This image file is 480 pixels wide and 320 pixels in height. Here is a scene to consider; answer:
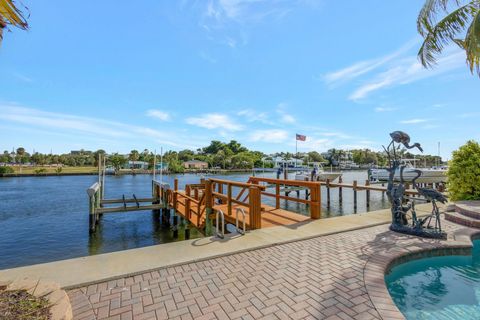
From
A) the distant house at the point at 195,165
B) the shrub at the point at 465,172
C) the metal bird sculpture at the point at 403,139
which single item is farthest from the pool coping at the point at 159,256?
the distant house at the point at 195,165

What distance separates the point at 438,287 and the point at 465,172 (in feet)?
29.1

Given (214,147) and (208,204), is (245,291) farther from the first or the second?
(214,147)

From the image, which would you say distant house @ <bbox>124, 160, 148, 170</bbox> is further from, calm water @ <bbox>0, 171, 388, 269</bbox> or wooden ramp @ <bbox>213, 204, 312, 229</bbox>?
wooden ramp @ <bbox>213, 204, 312, 229</bbox>

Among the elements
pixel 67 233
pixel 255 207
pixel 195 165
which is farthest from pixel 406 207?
pixel 195 165

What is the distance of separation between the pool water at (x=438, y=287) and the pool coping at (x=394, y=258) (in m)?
0.11

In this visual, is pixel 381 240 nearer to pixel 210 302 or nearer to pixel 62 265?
pixel 210 302

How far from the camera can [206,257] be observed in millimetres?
4262

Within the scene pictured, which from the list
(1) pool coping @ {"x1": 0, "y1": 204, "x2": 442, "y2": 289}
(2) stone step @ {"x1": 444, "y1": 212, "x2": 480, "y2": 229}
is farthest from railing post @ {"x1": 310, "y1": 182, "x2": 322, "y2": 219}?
(2) stone step @ {"x1": 444, "y1": 212, "x2": 480, "y2": 229}

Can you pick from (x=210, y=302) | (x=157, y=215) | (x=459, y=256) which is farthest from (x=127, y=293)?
(x=157, y=215)

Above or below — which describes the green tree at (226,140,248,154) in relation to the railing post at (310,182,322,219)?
above

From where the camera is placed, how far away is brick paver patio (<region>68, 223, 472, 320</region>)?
271cm

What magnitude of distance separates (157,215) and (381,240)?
13.0m

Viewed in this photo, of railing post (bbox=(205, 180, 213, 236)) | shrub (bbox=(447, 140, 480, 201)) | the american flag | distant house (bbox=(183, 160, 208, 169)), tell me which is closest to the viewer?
railing post (bbox=(205, 180, 213, 236))

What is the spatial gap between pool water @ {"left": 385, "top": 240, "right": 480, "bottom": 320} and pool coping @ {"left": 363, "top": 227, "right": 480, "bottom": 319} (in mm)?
114
